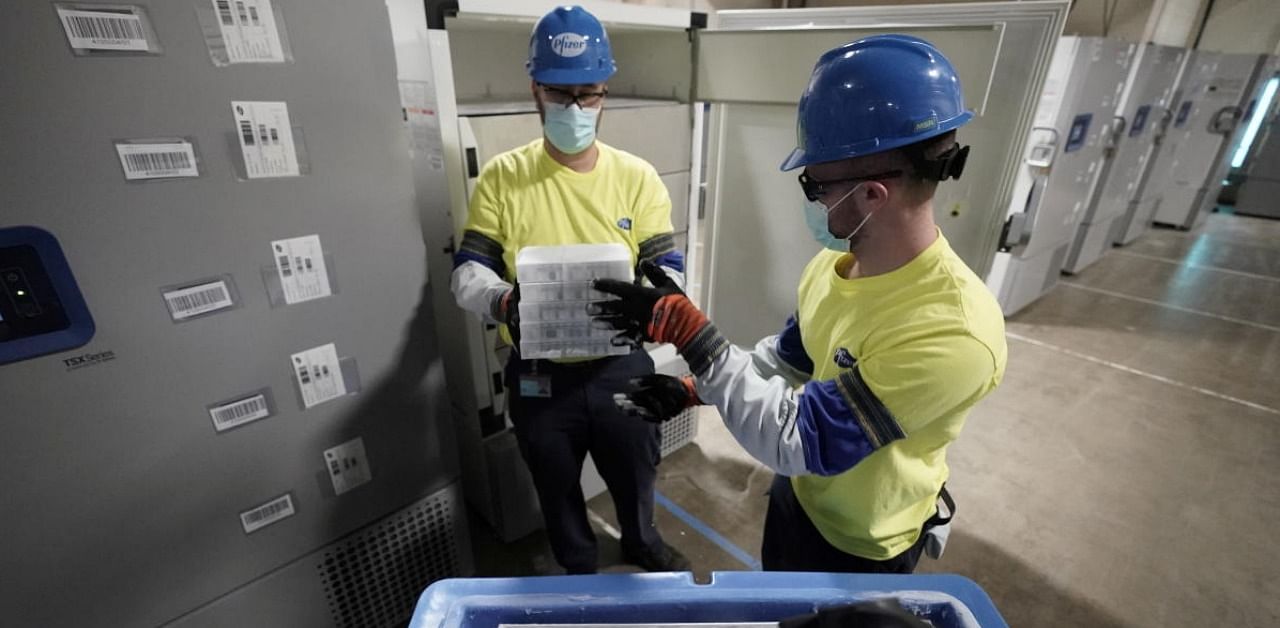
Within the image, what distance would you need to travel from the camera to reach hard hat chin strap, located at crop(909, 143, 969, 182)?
2.85ft

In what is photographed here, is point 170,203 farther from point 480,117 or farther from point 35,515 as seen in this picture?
point 480,117

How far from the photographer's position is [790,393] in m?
0.91

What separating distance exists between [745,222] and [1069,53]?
2.39m

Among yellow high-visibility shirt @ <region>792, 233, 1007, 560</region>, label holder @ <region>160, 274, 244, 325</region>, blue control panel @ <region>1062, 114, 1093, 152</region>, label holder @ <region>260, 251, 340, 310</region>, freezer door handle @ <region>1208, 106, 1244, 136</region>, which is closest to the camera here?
yellow high-visibility shirt @ <region>792, 233, 1007, 560</region>

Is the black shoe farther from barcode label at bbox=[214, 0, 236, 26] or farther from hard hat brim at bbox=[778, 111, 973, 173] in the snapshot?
barcode label at bbox=[214, 0, 236, 26]

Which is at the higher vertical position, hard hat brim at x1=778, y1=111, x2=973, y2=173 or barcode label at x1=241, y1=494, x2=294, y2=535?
hard hat brim at x1=778, y1=111, x2=973, y2=173

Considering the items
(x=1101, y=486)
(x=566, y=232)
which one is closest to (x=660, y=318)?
(x=566, y=232)

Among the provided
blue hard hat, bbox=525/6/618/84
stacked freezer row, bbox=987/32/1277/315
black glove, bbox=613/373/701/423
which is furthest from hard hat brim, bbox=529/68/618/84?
stacked freezer row, bbox=987/32/1277/315

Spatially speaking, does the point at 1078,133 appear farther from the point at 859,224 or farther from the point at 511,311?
the point at 511,311

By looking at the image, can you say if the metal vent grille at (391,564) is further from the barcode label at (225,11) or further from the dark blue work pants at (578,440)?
the barcode label at (225,11)

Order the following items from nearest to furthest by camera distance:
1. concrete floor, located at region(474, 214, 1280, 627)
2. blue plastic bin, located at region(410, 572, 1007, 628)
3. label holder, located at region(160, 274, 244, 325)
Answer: blue plastic bin, located at region(410, 572, 1007, 628) → label holder, located at region(160, 274, 244, 325) → concrete floor, located at region(474, 214, 1280, 627)

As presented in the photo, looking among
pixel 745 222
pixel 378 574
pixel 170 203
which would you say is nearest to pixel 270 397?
pixel 170 203

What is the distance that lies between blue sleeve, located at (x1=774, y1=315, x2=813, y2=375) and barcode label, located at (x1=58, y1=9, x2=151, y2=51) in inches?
52.7

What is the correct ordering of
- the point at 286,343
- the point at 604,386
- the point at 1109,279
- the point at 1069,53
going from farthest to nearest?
the point at 1109,279 → the point at 1069,53 → the point at 604,386 → the point at 286,343
